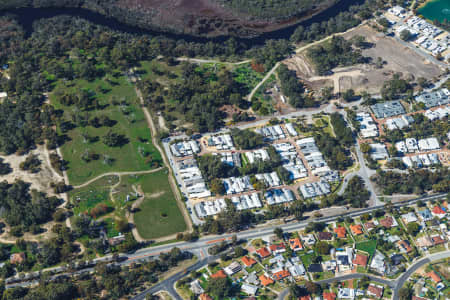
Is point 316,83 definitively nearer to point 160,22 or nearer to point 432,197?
point 432,197

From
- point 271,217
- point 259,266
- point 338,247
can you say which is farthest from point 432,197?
point 259,266

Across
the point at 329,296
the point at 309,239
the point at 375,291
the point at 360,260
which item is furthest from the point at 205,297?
the point at 375,291

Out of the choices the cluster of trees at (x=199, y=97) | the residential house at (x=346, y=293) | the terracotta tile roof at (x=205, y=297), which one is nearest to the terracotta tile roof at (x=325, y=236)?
the residential house at (x=346, y=293)

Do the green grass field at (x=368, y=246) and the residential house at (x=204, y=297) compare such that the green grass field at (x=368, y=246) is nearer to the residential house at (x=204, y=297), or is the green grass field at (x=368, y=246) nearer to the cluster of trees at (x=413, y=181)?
the cluster of trees at (x=413, y=181)

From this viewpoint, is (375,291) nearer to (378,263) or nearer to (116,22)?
(378,263)

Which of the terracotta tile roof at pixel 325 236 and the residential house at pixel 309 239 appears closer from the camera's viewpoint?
the residential house at pixel 309 239

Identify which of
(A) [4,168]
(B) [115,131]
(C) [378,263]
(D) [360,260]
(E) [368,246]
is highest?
(B) [115,131]
